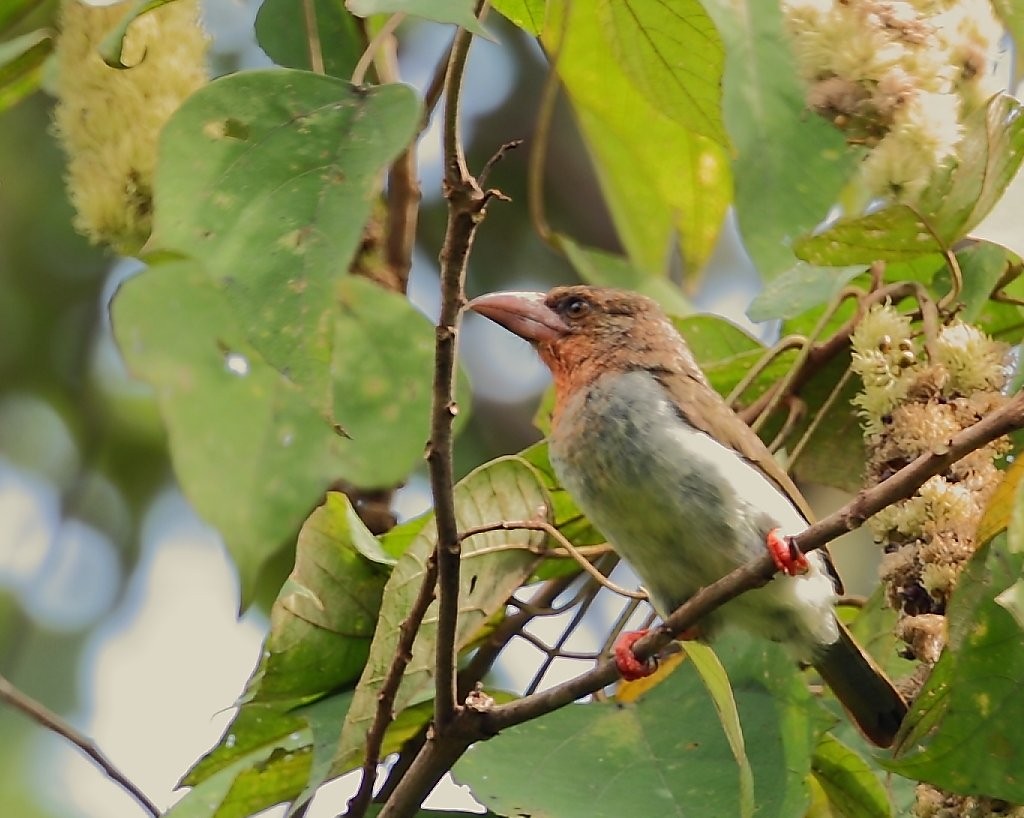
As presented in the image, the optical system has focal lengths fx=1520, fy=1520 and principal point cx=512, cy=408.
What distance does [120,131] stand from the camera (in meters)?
2.46

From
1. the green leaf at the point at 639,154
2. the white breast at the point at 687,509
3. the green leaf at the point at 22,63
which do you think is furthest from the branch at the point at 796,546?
the green leaf at the point at 22,63

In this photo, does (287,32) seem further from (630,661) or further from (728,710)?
(728,710)

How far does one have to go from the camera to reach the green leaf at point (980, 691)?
2049 mm

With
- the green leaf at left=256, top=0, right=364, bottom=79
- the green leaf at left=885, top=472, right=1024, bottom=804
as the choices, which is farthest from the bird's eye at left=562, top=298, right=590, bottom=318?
the green leaf at left=885, top=472, right=1024, bottom=804

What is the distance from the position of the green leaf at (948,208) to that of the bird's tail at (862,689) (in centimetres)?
83

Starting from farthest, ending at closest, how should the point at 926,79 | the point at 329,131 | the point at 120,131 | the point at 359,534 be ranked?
1. the point at 359,534
2. the point at 120,131
3. the point at 926,79
4. the point at 329,131

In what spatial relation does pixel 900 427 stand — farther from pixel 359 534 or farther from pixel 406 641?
pixel 359 534

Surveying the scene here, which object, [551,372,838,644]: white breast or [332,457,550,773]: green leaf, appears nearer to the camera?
[332,457,550,773]: green leaf

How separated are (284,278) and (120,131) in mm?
777

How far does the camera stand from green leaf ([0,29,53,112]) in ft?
9.74

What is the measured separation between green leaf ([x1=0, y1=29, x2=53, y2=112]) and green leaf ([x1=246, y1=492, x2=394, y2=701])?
110cm

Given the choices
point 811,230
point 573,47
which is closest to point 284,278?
point 811,230

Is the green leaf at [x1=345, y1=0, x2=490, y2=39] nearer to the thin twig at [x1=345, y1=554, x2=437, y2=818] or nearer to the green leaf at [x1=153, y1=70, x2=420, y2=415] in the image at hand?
the green leaf at [x1=153, y1=70, x2=420, y2=415]

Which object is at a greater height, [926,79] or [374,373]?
[926,79]
